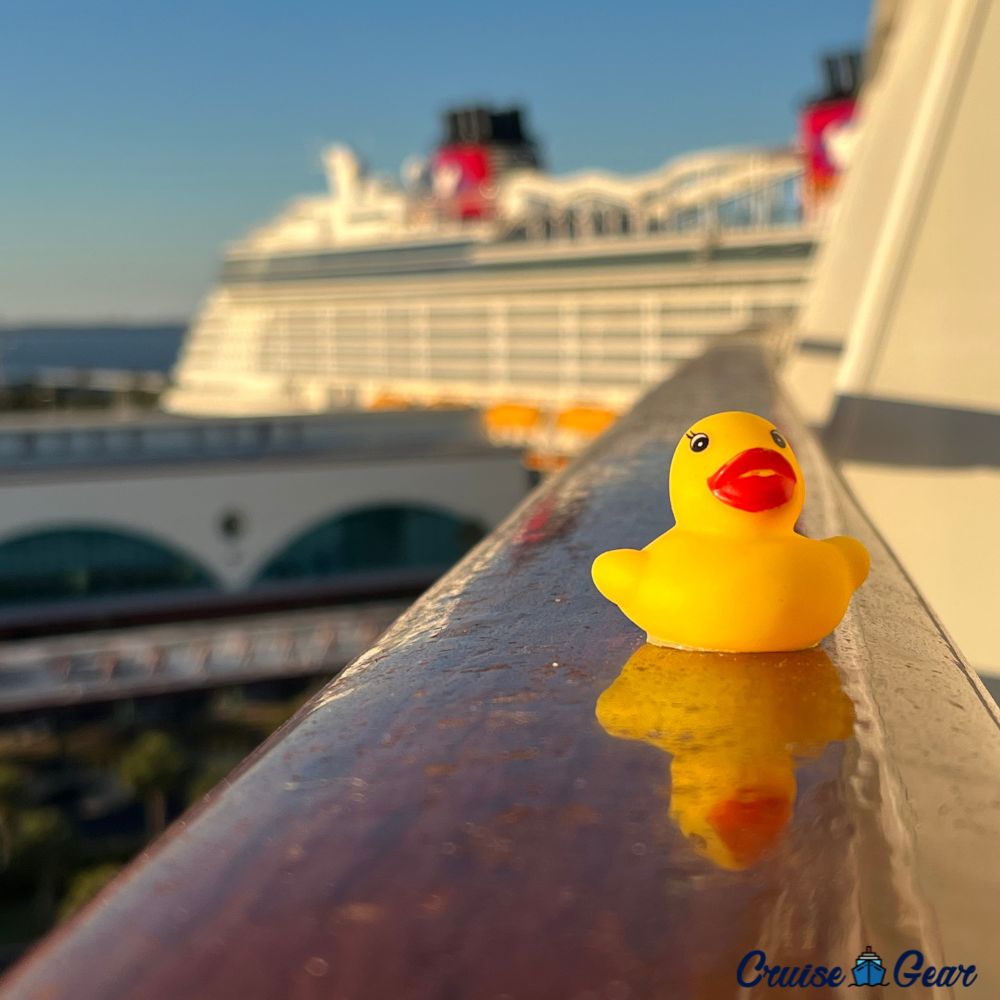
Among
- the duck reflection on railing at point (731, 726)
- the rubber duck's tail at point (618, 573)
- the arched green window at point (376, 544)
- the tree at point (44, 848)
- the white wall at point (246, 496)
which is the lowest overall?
the tree at point (44, 848)

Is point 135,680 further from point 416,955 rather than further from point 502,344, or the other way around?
point 502,344

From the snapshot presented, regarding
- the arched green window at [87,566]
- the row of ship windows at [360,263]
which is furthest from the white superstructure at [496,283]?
the arched green window at [87,566]

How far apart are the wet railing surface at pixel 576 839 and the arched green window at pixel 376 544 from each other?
12.3m

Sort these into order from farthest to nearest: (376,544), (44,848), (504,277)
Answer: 1. (504,277)
2. (376,544)
3. (44,848)

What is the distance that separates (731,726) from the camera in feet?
3.39

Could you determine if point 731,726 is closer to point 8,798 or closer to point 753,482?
point 753,482

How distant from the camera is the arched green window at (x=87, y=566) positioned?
39.1 feet

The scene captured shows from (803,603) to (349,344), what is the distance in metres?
37.5

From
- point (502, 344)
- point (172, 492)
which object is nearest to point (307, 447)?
point (172, 492)

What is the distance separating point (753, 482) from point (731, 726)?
1.32 ft

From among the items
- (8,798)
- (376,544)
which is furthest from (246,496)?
(8,798)

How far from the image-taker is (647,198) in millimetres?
30938

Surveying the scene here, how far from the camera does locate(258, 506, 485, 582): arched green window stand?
1344 centimetres

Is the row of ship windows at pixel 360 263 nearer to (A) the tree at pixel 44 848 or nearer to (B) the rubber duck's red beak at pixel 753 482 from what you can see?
(A) the tree at pixel 44 848
